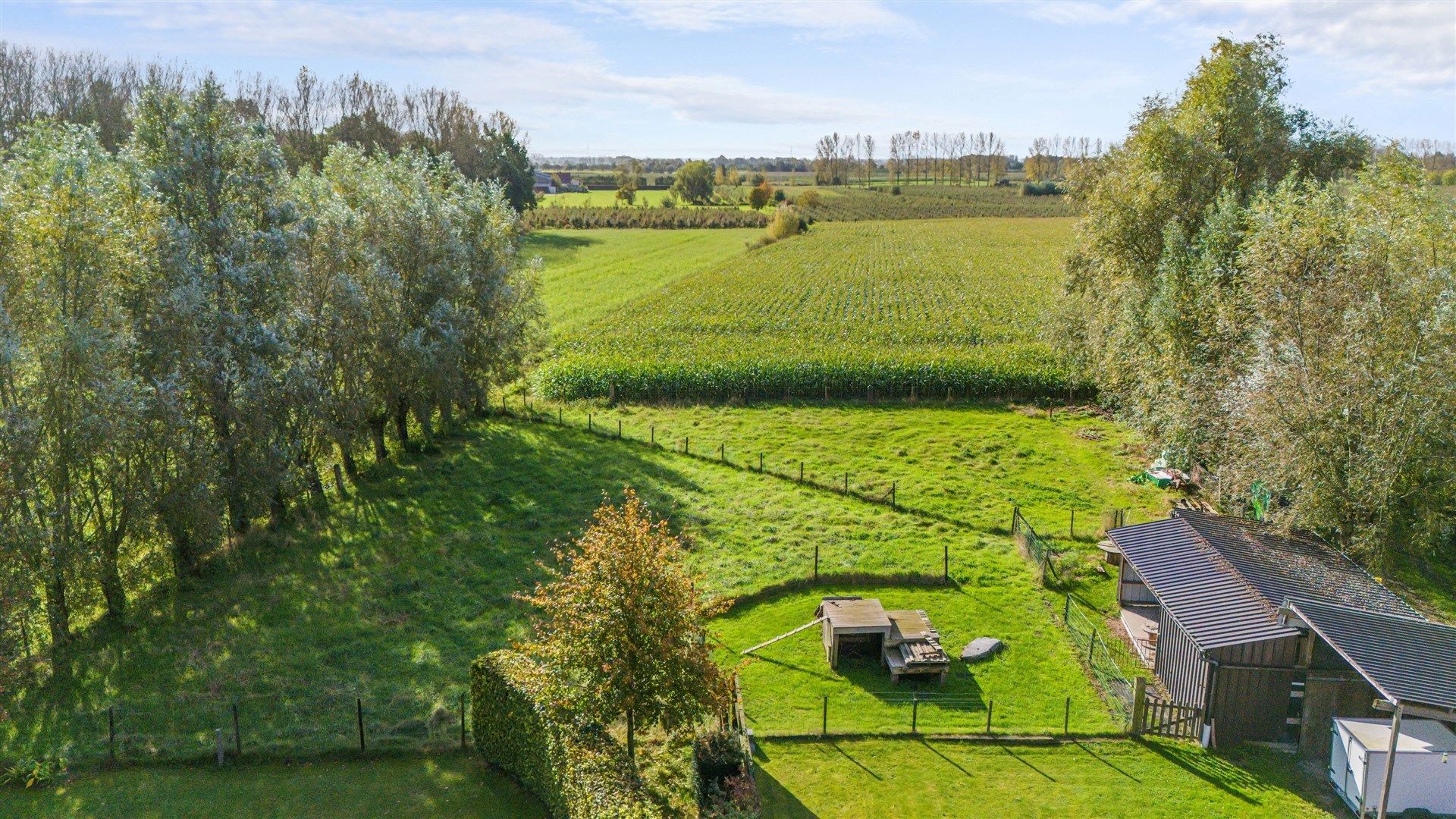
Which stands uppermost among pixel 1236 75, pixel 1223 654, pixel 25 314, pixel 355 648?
pixel 1236 75

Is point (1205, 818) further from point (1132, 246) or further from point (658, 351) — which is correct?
point (658, 351)

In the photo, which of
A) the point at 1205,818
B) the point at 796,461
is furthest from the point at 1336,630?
the point at 796,461

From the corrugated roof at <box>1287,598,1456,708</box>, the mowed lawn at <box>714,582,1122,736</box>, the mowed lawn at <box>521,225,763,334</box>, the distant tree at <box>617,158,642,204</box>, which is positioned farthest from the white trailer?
the distant tree at <box>617,158,642,204</box>

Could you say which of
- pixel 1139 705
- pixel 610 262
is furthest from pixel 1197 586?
pixel 610 262

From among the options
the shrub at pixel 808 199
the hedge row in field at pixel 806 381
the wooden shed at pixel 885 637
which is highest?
the shrub at pixel 808 199

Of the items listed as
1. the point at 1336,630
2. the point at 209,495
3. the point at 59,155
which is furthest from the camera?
the point at 209,495

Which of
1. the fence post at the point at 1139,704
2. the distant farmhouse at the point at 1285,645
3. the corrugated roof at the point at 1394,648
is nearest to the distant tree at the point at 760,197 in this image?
the distant farmhouse at the point at 1285,645

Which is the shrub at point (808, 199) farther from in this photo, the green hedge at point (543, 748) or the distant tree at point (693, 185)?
the green hedge at point (543, 748)
